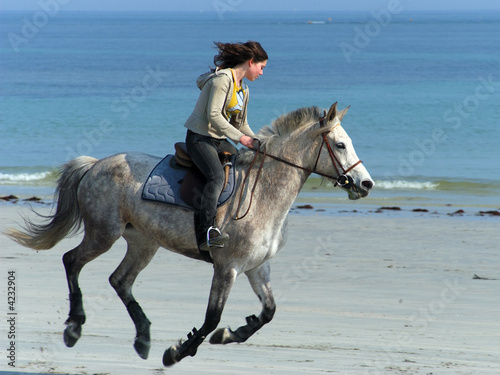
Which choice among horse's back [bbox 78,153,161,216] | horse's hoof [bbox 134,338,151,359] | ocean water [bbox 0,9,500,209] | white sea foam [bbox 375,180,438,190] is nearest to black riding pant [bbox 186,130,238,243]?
horse's back [bbox 78,153,161,216]

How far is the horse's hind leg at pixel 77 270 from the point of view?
5617mm

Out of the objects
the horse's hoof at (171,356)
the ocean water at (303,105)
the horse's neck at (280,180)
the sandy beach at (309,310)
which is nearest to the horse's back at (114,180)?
the horse's neck at (280,180)

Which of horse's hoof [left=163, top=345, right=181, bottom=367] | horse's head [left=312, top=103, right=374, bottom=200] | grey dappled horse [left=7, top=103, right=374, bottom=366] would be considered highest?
horse's head [left=312, top=103, right=374, bottom=200]

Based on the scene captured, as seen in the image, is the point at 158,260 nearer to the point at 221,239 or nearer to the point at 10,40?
the point at 221,239

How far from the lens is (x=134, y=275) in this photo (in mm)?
5859

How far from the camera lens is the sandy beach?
5.73m

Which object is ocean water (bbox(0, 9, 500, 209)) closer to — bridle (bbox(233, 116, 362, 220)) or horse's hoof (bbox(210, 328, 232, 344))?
horse's hoof (bbox(210, 328, 232, 344))

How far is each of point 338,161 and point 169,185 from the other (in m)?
1.29

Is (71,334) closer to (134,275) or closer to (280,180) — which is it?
(134,275)

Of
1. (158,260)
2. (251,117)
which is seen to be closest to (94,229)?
(158,260)

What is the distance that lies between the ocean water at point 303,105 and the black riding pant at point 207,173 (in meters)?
10.6

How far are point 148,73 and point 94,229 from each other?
4697 centimetres

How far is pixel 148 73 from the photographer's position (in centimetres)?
5147

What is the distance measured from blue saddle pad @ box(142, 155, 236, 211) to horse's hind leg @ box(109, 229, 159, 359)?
0.51 meters
